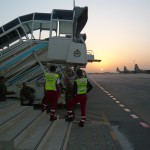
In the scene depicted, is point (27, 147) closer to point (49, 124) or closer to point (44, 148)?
point (44, 148)

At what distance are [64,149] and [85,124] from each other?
3.52 meters

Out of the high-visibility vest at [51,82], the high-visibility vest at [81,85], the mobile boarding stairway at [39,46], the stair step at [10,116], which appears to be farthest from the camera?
the mobile boarding stairway at [39,46]

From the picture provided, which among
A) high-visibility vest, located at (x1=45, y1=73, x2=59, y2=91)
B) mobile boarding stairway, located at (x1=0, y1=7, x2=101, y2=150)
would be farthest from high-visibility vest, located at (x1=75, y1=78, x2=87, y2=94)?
mobile boarding stairway, located at (x1=0, y1=7, x2=101, y2=150)

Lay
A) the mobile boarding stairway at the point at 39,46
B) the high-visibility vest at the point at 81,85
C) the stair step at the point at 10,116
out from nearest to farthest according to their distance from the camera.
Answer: the stair step at the point at 10,116 < the high-visibility vest at the point at 81,85 < the mobile boarding stairway at the point at 39,46

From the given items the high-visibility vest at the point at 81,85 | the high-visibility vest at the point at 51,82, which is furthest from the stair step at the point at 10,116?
the high-visibility vest at the point at 81,85

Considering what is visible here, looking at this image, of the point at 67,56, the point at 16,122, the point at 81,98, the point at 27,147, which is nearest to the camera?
the point at 27,147

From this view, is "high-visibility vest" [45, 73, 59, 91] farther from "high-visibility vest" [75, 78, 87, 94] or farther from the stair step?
the stair step

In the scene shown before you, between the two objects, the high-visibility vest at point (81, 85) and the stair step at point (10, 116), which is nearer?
the stair step at point (10, 116)

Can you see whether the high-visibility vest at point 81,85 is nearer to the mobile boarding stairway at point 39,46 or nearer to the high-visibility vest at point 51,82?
the high-visibility vest at point 51,82

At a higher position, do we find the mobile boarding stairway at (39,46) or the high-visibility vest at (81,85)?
the mobile boarding stairway at (39,46)

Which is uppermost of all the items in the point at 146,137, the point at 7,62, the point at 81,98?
the point at 7,62

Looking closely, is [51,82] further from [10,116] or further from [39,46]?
[39,46]

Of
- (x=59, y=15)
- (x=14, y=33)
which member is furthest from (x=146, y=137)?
(x=14, y=33)

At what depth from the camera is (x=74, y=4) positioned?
16844 mm
